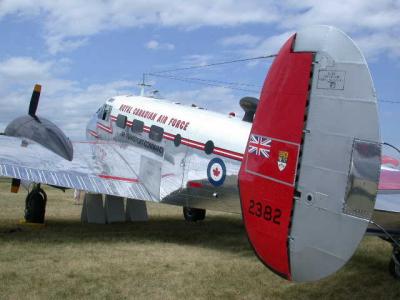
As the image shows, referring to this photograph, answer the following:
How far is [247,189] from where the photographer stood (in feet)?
16.6

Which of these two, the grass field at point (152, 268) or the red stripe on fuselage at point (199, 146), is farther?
the red stripe on fuselage at point (199, 146)

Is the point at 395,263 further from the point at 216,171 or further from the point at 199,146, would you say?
the point at 199,146

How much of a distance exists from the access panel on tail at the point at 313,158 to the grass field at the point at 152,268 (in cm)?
168

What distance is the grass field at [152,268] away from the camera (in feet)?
20.2

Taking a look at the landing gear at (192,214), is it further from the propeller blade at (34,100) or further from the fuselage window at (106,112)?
the propeller blade at (34,100)

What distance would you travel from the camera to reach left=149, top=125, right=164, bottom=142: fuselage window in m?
11.4

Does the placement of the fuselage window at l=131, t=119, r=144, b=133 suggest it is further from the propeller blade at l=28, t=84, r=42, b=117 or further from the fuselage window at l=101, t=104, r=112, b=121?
the propeller blade at l=28, t=84, r=42, b=117

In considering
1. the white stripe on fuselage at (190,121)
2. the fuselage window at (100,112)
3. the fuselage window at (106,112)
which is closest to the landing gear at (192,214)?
the white stripe on fuselage at (190,121)

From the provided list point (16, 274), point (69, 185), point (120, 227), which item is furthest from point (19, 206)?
point (16, 274)

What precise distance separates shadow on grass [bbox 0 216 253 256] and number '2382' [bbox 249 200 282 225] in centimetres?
424

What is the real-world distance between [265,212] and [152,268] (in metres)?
3.20

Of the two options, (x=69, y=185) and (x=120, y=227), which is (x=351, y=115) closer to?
(x=69, y=185)

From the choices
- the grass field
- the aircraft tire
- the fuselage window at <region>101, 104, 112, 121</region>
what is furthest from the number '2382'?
the fuselage window at <region>101, 104, 112, 121</region>

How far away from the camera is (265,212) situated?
15.9ft
